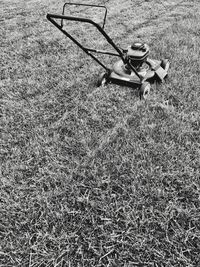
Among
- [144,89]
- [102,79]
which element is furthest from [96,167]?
[102,79]

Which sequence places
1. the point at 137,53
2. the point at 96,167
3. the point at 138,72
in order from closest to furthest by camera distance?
the point at 96,167, the point at 137,53, the point at 138,72

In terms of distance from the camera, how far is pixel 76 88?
2984mm

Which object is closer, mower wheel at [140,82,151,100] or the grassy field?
the grassy field

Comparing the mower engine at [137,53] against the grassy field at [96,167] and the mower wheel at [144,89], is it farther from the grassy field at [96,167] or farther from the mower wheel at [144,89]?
the grassy field at [96,167]

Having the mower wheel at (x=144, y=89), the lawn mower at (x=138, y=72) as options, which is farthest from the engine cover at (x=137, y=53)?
the mower wheel at (x=144, y=89)

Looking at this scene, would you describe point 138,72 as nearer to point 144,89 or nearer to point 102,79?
point 144,89

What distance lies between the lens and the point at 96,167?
6.52ft

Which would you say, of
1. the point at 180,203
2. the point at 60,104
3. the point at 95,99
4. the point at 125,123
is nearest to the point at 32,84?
the point at 60,104

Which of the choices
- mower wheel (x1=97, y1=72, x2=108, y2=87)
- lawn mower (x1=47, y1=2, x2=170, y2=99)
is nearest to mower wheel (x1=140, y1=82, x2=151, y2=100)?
lawn mower (x1=47, y1=2, x2=170, y2=99)

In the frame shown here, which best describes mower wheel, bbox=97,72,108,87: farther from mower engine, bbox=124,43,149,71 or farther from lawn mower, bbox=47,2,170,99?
mower engine, bbox=124,43,149,71

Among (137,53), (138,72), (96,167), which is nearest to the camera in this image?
(96,167)

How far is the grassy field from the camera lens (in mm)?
1537

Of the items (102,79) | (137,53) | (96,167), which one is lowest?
(96,167)

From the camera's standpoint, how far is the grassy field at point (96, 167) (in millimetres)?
1537
